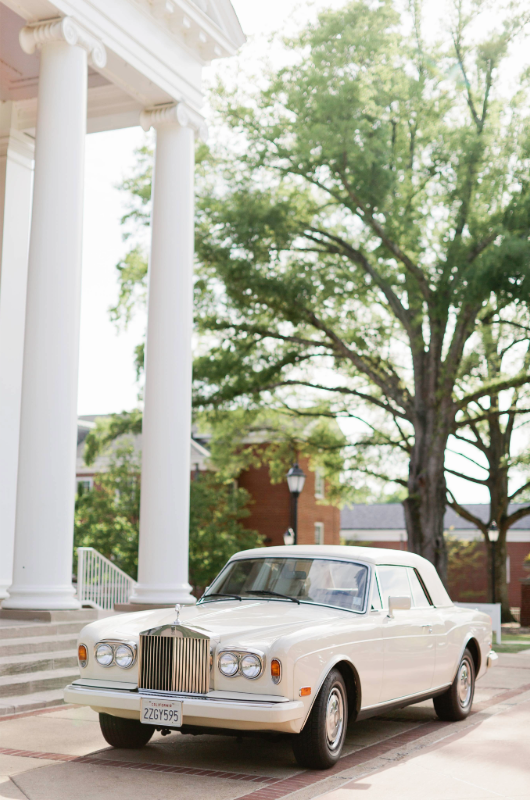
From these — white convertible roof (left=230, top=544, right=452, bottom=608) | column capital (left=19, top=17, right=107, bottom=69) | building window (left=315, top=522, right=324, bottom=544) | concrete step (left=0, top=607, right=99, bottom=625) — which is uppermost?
column capital (left=19, top=17, right=107, bottom=69)

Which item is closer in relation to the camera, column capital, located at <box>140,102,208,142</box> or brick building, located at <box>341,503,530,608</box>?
column capital, located at <box>140,102,208,142</box>

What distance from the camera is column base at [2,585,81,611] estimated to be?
1120cm

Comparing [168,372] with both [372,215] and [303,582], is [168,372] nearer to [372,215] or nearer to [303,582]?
[303,582]

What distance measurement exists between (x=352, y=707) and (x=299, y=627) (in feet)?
3.14

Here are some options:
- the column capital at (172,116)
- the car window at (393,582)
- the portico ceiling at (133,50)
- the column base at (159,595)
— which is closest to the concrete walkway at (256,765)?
the car window at (393,582)

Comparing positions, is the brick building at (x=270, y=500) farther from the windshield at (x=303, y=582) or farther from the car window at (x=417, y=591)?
the windshield at (x=303, y=582)

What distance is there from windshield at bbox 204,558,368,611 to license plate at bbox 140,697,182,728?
1.74 m

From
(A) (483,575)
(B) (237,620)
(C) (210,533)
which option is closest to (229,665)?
(B) (237,620)

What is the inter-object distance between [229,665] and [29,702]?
3632mm

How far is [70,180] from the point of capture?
12.0 m

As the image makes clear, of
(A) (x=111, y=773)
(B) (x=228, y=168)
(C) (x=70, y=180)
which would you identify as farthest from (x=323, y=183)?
(A) (x=111, y=773)

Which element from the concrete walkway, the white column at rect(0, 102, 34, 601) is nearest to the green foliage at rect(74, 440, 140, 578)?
the white column at rect(0, 102, 34, 601)

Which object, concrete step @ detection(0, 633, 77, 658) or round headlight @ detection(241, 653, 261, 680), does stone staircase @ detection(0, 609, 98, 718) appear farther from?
round headlight @ detection(241, 653, 261, 680)

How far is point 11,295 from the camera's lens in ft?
51.8
